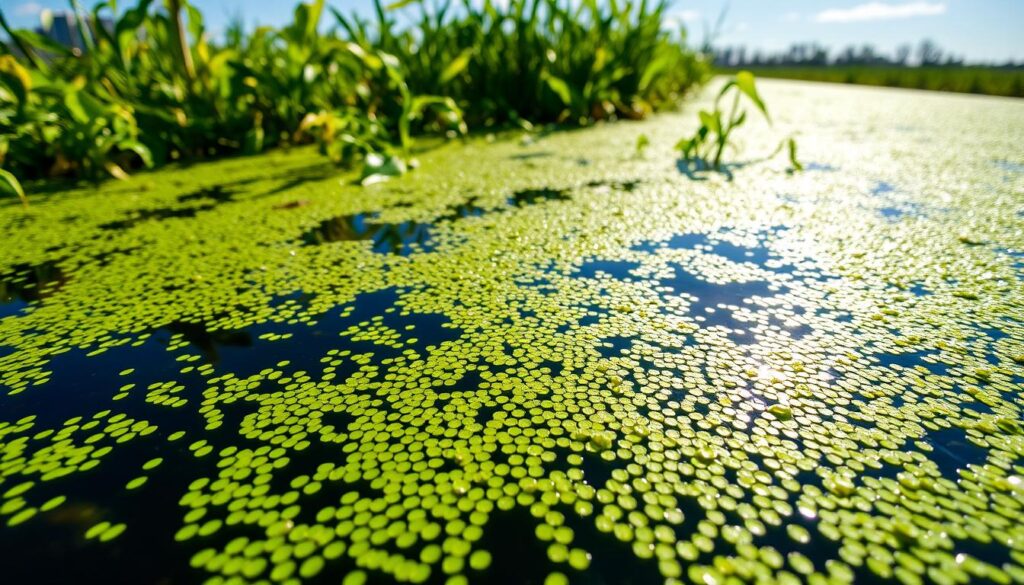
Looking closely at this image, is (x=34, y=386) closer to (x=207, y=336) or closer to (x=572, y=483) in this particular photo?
(x=207, y=336)

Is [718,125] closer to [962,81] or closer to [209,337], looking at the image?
[209,337]

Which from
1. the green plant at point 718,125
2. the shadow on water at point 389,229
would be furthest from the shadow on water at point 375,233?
the green plant at point 718,125

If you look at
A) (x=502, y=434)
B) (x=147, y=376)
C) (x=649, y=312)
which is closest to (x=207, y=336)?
(x=147, y=376)

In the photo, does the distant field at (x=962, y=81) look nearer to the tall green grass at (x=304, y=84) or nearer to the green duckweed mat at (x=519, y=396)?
the tall green grass at (x=304, y=84)

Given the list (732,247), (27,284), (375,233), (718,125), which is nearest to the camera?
(27,284)

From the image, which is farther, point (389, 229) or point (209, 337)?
point (389, 229)

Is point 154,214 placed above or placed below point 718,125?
below

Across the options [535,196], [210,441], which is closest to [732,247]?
[535,196]
